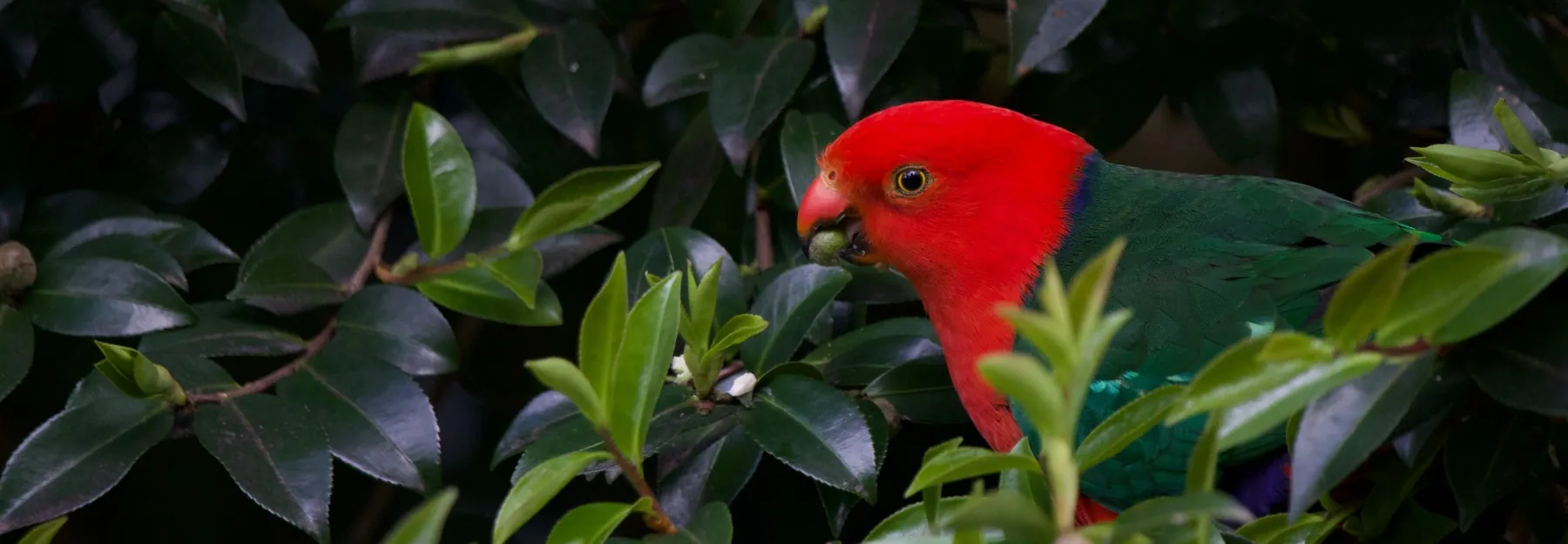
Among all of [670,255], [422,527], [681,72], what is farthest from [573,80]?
[422,527]

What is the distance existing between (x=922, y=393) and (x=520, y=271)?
1.27 feet

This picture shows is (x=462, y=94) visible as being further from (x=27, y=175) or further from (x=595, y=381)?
(x=595, y=381)

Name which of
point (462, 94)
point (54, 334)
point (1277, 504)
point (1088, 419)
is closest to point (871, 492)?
point (1088, 419)

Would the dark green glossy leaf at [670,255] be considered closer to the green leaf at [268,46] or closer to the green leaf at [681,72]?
the green leaf at [681,72]

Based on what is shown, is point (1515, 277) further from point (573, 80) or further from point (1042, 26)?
point (573, 80)

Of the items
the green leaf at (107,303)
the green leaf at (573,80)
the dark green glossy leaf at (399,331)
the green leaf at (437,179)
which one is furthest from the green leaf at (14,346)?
the green leaf at (573,80)

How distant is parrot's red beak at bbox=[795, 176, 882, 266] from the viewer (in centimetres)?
114

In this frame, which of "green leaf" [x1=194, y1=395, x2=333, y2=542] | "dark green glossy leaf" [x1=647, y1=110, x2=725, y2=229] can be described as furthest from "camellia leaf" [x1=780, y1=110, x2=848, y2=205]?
"green leaf" [x1=194, y1=395, x2=333, y2=542]

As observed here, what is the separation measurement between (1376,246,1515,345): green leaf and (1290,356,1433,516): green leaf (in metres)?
0.04

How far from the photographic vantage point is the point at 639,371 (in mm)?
665

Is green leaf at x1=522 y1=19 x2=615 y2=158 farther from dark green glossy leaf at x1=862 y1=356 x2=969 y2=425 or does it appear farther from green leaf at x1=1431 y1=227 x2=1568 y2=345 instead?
green leaf at x1=1431 y1=227 x2=1568 y2=345

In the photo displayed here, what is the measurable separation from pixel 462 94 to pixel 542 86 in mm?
177

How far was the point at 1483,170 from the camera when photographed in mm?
844

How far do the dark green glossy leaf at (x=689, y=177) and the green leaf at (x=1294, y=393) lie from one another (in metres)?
0.85
